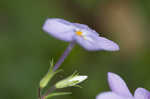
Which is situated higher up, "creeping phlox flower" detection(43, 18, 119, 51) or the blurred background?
"creeping phlox flower" detection(43, 18, 119, 51)

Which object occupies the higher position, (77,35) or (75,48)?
(77,35)

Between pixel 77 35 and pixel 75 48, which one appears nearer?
pixel 77 35

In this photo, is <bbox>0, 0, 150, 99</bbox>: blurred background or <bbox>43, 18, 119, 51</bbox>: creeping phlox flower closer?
<bbox>43, 18, 119, 51</bbox>: creeping phlox flower

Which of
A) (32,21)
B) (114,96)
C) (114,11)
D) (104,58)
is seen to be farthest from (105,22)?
(114,96)

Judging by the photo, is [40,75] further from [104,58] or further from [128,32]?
[128,32]
